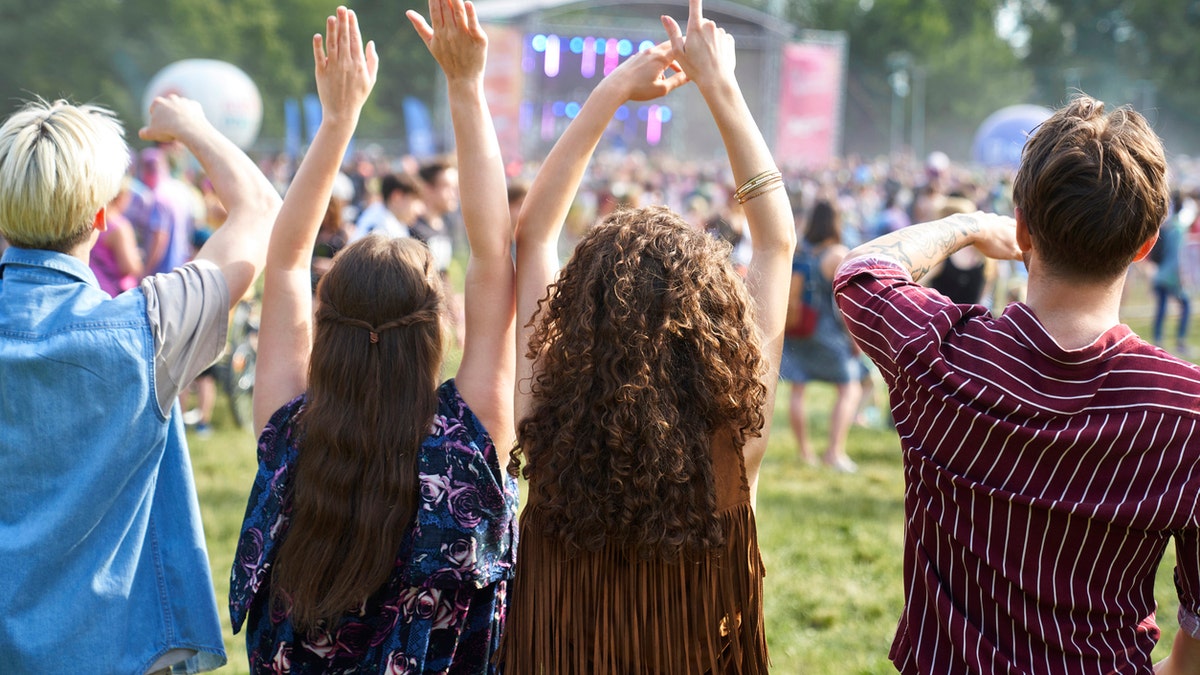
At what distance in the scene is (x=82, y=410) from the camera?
6.16 feet

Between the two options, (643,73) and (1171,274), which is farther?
(1171,274)

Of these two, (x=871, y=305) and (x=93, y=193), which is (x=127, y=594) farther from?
(x=871, y=305)

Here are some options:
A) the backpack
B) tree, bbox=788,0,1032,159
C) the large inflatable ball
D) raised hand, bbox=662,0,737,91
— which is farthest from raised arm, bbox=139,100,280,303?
tree, bbox=788,0,1032,159

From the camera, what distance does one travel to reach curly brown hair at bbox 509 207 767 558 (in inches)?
70.9

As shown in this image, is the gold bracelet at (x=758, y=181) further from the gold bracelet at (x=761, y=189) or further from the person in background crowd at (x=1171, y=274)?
the person in background crowd at (x=1171, y=274)

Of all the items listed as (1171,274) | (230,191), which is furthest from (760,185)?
(1171,274)

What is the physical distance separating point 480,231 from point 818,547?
3781 mm

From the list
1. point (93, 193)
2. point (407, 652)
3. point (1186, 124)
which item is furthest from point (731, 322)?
point (1186, 124)

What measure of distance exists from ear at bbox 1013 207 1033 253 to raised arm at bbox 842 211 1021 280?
234 millimetres

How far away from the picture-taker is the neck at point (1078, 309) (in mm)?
1619

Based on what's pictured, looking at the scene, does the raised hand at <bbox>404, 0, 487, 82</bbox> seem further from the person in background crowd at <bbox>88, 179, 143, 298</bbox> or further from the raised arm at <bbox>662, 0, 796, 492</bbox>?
the person in background crowd at <bbox>88, 179, 143, 298</bbox>

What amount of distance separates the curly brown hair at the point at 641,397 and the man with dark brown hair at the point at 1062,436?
315 mm

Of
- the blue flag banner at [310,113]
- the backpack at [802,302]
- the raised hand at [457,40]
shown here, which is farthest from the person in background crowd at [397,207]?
the blue flag banner at [310,113]

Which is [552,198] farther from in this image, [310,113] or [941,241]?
[310,113]
